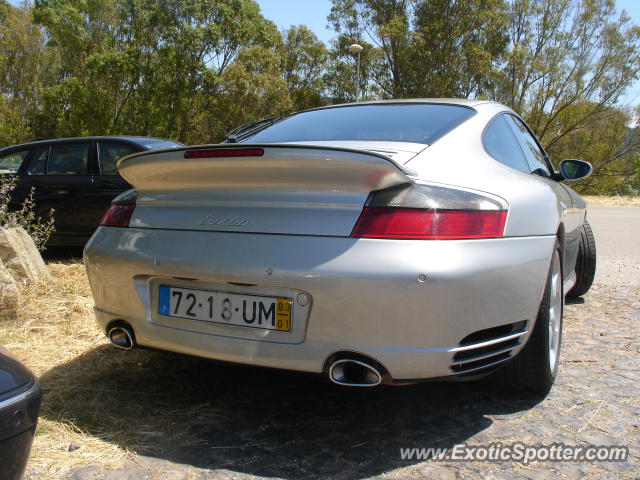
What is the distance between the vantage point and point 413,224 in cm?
206

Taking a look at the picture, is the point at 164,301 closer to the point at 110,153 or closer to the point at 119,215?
the point at 119,215

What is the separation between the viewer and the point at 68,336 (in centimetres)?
374

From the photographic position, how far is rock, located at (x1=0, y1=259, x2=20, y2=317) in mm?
3934

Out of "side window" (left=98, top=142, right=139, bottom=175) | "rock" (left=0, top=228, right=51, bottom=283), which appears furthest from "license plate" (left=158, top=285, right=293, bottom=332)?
"side window" (left=98, top=142, right=139, bottom=175)

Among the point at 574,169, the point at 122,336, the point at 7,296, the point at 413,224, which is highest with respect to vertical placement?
the point at 574,169

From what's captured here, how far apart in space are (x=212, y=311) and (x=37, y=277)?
3.10 metres

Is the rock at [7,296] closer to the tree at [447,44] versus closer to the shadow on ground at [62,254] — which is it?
the shadow on ground at [62,254]

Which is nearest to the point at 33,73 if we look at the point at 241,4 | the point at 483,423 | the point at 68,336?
the point at 241,4

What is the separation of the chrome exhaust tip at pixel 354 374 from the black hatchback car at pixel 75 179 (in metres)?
5.08

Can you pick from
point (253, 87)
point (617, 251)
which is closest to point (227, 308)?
point (617, 251)

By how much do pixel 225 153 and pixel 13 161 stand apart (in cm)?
605

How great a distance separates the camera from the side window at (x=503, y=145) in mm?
2801

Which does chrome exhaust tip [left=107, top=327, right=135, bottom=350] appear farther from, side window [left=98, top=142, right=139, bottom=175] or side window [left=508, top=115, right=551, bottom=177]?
side window [left=98, top=142, right=139, bottom=175]

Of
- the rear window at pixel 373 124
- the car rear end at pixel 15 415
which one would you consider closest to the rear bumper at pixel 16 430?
the car rear end at pixel 15 415
